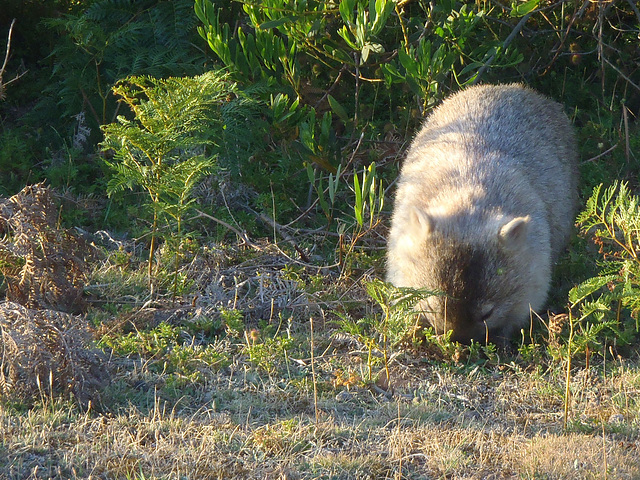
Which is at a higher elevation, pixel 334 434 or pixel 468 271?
pixel 468 271

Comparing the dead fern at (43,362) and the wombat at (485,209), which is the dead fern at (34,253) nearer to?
the dead fern at (43,362)

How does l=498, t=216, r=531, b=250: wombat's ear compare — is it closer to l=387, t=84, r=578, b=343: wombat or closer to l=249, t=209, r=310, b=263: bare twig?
l=387, t=84, r=578, b=343: wombat

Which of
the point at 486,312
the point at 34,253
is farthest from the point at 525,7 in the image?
the point at 34,253

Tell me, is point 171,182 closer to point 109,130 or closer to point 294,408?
point 109,130

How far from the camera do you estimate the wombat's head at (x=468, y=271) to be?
200 inches

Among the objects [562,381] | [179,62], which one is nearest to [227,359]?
[562,381]

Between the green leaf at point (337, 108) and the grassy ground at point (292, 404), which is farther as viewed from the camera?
the green leaf at point (337, 108)

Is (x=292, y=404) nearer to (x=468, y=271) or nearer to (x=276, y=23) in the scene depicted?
(x=468, y=271)

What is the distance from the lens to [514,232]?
17.1ft

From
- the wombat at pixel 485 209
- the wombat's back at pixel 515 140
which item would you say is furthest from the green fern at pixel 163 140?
the wombat's back at pixel 515 140

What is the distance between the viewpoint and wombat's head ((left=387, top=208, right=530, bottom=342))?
16.7ft

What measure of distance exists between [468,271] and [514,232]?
436mm

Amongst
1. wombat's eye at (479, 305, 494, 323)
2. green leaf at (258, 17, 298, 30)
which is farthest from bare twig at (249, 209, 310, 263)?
wombat's eye at (479, 305, 494, 323)

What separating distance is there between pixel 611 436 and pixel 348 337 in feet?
6.06
